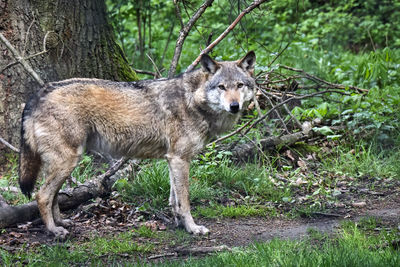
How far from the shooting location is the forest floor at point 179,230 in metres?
4.66

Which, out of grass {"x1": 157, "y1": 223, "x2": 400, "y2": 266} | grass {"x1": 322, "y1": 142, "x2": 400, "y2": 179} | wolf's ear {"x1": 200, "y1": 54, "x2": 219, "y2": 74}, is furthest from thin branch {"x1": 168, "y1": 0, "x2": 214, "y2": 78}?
grass {"x1": 157, "y1": 223, "x2": 400, "y2": 266}

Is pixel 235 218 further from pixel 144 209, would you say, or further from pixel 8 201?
pixel 8 201

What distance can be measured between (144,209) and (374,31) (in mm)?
9786

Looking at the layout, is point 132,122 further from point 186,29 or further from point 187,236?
point 186,29

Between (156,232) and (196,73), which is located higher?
(196,73)

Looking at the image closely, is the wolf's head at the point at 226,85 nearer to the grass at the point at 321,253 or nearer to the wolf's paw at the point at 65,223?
the grass at the point at 321,253

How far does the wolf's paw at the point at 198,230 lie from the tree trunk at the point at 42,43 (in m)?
2.85

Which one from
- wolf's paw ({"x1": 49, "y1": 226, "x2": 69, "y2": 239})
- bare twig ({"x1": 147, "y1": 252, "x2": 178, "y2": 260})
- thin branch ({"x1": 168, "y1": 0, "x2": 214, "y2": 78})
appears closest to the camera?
bare twig ({"x1": 147, "y1": 252, "x2": 178, "y2": 260})

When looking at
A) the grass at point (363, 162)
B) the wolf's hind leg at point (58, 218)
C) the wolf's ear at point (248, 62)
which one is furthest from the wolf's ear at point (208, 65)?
the grass at point (363, 162)

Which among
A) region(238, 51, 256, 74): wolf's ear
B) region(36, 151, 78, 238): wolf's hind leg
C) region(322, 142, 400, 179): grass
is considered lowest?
region(322, 142, 400, 179): grass

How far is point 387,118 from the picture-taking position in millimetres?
7543

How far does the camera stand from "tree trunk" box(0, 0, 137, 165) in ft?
20.4

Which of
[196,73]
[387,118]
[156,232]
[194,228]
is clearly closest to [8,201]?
[156,232]

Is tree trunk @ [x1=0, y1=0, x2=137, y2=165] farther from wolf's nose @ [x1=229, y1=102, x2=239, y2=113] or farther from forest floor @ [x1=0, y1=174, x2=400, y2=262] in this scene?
wolf's nose @ [x1=229, y1=102, x2=239, y2=113]
